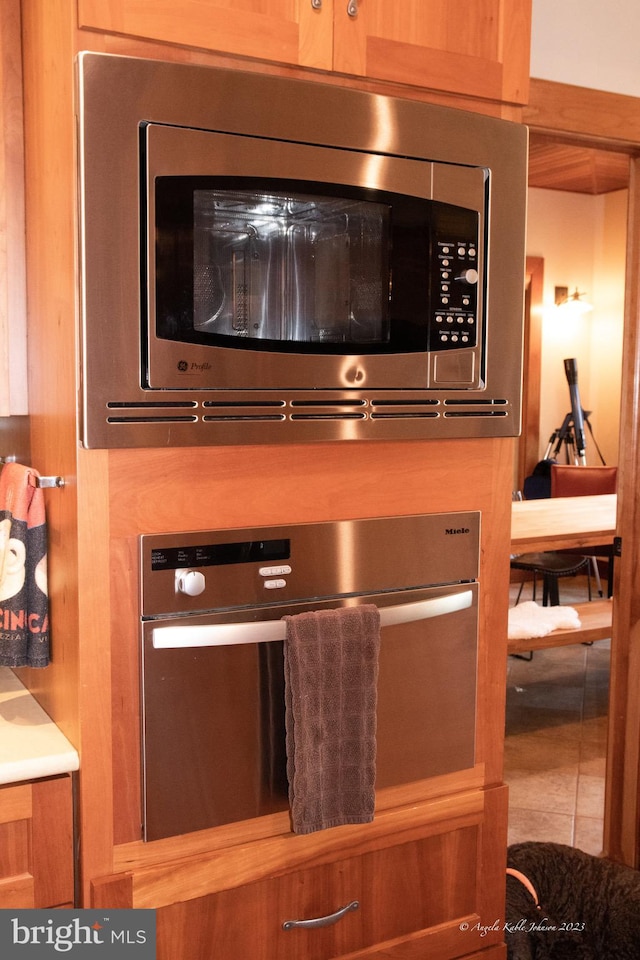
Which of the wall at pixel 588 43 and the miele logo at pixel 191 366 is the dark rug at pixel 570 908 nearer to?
the miele logo at pixel 191 366

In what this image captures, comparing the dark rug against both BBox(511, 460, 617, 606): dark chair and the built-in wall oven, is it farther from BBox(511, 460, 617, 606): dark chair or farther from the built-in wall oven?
BBox(511, 460, 617, 606): dark chair

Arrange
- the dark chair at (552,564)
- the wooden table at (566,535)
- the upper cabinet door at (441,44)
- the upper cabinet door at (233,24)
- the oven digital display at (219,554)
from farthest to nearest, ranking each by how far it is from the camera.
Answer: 1. the dark chair at (552,564)
2. the wooden table at (566,535)
3. the upper cabinet door at (441,44)
4. the oven digital display at (219,554)
5. the upper cabinet door at (233,24)

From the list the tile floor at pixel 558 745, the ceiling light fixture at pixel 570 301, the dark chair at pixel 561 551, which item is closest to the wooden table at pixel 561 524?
the dark chair at pixel 561 551

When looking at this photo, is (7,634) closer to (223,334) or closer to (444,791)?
(223,334)

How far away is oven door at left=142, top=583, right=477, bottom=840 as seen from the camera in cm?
144

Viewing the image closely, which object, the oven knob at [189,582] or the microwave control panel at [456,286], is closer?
the oven knob at [189,582]

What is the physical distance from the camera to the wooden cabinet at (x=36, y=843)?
1.40m

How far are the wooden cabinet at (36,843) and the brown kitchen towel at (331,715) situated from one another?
0.36 m

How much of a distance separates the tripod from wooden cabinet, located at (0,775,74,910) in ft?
18.2

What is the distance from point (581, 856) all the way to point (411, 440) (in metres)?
1.37

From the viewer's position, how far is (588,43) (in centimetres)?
225

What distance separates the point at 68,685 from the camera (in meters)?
1.45

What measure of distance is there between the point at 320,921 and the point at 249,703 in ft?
1.41

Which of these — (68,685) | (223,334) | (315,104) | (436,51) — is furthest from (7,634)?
(436,51)
